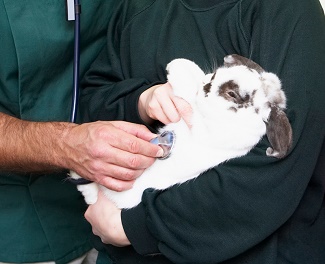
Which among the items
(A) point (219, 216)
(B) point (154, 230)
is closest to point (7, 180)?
(B) point (154, 230)

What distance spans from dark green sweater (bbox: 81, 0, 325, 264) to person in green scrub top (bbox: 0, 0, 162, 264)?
0.41ft

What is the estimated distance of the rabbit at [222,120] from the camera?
1011 mm

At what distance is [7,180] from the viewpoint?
133 cm

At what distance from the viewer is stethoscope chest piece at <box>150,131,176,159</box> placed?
3.55 ft

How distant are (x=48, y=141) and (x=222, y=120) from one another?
0.39 meters

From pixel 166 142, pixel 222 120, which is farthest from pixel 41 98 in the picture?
pixel 222 120

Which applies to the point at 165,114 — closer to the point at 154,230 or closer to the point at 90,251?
the point at 154,230

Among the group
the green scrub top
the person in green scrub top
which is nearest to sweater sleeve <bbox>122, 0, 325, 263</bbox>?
the person in green scrub top

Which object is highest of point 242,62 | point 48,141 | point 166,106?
point 242,62

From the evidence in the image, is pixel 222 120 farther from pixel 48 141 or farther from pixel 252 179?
pixel 48 141

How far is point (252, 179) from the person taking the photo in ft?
3.32

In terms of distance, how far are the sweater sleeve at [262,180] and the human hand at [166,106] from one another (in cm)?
13

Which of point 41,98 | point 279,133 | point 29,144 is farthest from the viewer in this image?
point 41,98

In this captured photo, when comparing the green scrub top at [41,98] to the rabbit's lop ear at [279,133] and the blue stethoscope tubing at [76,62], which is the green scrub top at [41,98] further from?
the rabbit's lop ear at [279,133]
